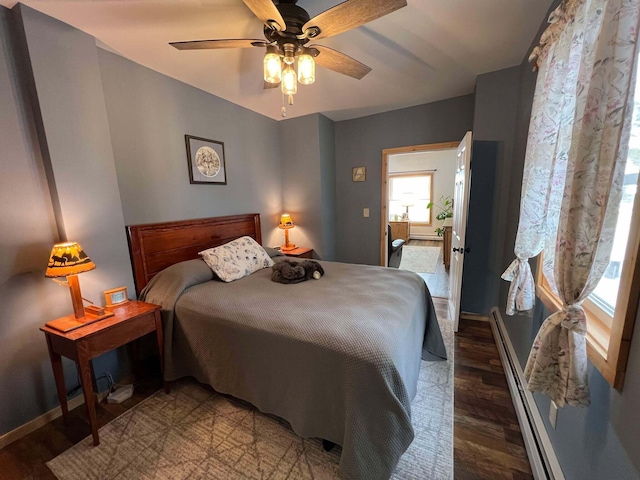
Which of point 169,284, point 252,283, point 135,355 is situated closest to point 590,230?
point 252,283

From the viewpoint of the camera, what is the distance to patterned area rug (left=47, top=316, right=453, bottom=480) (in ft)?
4.35

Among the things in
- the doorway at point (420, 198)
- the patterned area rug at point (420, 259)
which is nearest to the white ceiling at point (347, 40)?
the patterned area rug at point (420, 259)

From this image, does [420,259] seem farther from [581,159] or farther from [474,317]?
[581,159]

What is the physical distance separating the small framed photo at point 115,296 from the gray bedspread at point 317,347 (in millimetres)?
175

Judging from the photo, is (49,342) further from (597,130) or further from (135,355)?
(597,130)

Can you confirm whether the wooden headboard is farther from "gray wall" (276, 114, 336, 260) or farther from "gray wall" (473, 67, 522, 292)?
"gray wall" (473, 67, 522, 292)

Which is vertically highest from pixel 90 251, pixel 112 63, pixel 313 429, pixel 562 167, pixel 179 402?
pixel 112 63

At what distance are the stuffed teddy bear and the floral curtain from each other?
1.52 metres

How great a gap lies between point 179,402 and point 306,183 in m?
2.78

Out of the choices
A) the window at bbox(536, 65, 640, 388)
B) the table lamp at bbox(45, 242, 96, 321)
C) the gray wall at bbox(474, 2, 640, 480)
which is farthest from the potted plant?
the table lamp at bbox(45, 242, 96, 321)

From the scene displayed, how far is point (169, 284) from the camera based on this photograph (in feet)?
6.51

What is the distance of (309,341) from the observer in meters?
1.36

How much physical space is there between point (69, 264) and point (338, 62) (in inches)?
79.2

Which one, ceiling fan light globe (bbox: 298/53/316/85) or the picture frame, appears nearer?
ceiling fan light globe (bbox: 298/53/316/85)
